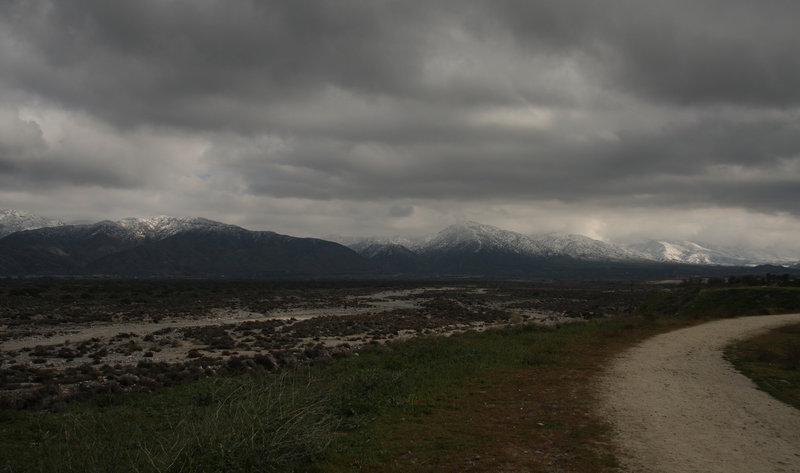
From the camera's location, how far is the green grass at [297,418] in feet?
21.0

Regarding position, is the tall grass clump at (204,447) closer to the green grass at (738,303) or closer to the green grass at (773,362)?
the green grass at (773,362)

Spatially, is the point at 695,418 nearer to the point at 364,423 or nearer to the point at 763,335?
the point at 364,423

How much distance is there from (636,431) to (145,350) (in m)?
27.2

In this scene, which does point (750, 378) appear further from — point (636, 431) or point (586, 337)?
point (586, 337)

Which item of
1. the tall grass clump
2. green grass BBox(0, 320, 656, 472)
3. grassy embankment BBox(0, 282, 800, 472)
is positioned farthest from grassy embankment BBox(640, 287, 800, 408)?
the tall grass clump

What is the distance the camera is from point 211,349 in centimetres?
2739

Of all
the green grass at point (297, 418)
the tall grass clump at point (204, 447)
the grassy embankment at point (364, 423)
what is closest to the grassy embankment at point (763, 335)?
the grassy embankment at point (364, 423)

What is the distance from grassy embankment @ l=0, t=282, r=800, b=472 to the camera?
21.5 ft

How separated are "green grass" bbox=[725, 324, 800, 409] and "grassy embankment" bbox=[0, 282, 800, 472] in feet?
14.2

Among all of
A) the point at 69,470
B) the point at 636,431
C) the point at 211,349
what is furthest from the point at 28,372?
the point at 636,431

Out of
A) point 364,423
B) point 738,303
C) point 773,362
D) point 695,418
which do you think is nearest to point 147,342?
point 364,423

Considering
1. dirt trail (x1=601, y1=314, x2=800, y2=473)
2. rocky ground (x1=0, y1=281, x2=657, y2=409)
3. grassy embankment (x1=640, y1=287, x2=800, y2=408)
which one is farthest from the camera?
rocky ground (x1=0, y1=281, x2=657, y2=409)

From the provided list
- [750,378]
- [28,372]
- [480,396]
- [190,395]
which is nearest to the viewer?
[480,396]

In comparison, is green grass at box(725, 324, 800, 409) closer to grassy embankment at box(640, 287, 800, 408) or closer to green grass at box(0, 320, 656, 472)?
grassy embankment at box(640, 287, 800, 408)
